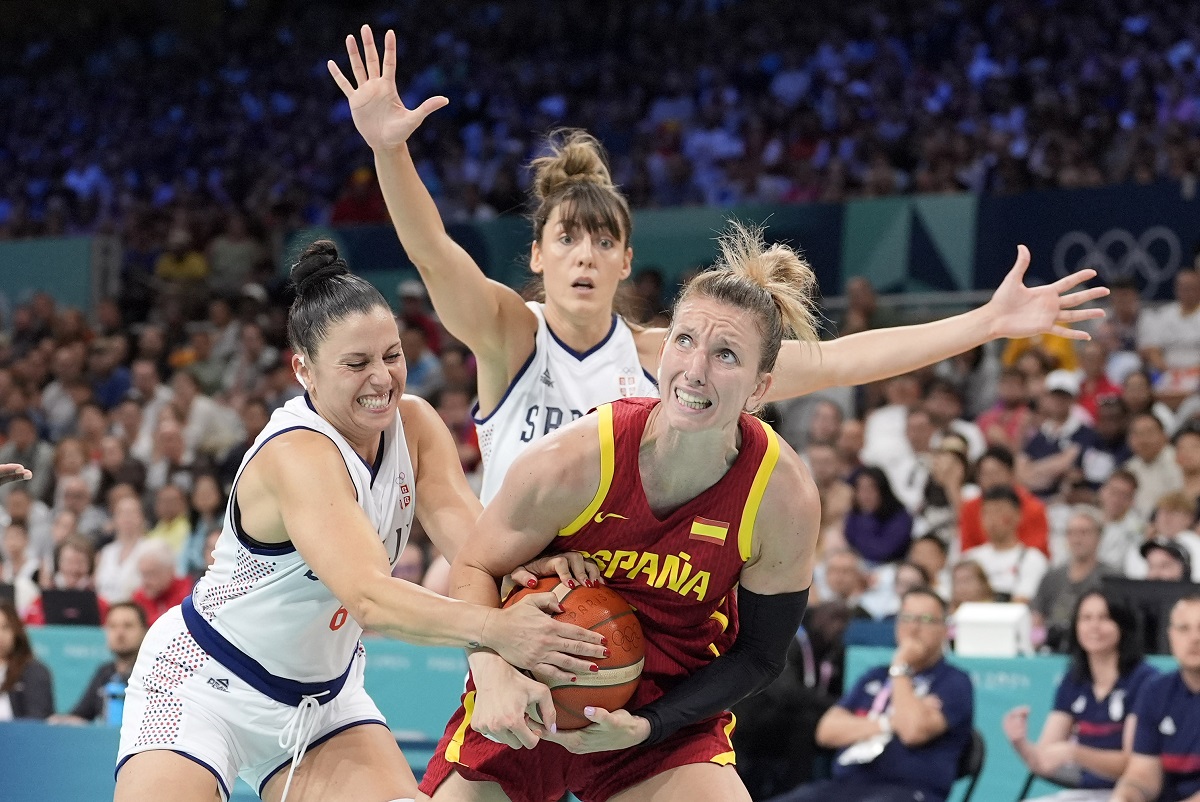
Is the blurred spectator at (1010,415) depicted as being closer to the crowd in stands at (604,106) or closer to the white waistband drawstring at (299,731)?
the crowd in stands at (604,106)

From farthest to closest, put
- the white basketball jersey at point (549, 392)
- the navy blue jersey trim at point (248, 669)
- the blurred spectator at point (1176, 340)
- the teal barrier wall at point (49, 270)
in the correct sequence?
the teal barrier wall at point (49, 270) < the blurred spectator at point (1176, 340) < the white basketball jersey at point (549, 392) < the navy blue jersey trim at point (248, 669)

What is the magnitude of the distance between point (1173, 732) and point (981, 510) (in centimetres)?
267

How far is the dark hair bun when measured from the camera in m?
3.84

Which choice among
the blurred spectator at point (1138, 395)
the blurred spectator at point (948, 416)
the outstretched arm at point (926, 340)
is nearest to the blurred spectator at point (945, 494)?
the blurred spectator at point (948, 416)

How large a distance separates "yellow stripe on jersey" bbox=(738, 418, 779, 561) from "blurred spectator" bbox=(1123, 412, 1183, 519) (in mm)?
5961

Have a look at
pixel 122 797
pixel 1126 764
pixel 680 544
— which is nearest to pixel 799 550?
pixel 680 544

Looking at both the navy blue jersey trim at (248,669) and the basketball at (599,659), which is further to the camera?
the navy blue jersey trim at (248,669)

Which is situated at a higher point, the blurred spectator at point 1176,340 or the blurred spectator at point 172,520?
the blurred spectator at point 1176,340

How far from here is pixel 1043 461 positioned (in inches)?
379

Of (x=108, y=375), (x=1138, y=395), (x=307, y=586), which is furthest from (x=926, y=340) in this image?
(x=108, y=375)

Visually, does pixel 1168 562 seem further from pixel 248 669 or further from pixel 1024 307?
pixel 248 669

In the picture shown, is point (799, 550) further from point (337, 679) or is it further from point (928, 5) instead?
point (928, 5)

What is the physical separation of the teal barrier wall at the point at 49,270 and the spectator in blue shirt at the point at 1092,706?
1167cm

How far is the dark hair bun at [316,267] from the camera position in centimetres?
384
